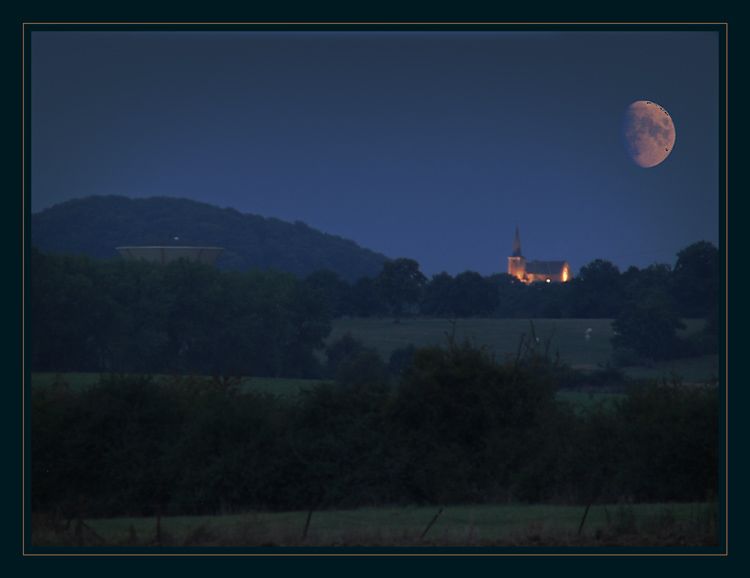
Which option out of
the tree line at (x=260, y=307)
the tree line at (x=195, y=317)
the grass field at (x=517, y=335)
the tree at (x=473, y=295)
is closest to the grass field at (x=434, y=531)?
the grass field at (x=517, y=335)

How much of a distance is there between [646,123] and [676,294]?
17.1 feet

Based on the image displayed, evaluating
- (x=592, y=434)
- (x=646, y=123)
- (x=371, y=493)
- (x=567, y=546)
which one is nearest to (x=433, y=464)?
(x=371, y=493)

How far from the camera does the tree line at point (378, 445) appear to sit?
1308 cm

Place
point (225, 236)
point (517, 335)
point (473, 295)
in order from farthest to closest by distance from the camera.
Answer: point (225, 236) → point (473, 295) → point (517, 335)

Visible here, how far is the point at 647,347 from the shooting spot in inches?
802

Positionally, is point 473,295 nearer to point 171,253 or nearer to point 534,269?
point 534,269

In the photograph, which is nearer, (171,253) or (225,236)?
(171,253)

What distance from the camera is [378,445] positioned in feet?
46.8

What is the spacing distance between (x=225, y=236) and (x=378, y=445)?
13.7m

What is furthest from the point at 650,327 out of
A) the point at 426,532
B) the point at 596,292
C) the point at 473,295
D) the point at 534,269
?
the point at 426,532

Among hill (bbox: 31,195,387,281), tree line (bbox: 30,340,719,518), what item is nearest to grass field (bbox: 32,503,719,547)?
tree line (bbox: 30,340,719,518)

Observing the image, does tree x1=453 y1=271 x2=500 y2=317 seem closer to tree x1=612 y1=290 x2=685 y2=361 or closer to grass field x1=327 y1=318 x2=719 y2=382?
grass field x1=327 y1=318 x2=719 y2=382

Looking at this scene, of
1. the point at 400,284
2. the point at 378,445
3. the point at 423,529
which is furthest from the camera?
the point at 400,284

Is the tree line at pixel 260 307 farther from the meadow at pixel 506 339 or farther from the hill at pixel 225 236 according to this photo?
the hill at pixel 225 236
